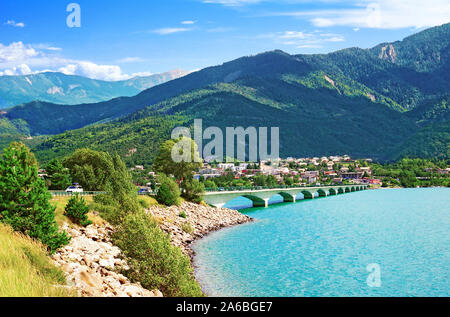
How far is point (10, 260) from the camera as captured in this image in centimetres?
1451

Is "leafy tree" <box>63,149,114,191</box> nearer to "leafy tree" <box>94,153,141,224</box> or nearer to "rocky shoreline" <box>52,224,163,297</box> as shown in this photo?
"leafy tree" <box>94,153,141,224</box>

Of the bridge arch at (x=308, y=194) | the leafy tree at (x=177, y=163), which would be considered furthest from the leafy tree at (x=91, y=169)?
the bridge arch at (x=308, y=194)

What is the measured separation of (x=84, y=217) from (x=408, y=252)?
32.7 metres

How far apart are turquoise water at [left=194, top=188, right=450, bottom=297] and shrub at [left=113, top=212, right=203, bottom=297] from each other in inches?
240

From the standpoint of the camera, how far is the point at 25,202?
2577 centimetres

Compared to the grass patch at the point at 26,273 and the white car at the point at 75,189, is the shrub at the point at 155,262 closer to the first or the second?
the grass patch at the point at 26,273

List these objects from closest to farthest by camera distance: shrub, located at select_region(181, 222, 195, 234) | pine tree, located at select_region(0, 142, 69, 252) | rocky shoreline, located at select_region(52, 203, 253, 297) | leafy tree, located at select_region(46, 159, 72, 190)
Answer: rocky shoreline, located at select_region(52, 203, 253, 297), pine tree, located at select_region(0, 142, 69, 252), shrub, located at select_region(181, 222, 195, 234), leafy tree, located at select_region(46, 159, 72, 190)

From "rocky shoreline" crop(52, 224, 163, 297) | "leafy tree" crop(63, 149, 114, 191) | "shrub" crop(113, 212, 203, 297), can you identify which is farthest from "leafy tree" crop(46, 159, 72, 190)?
"shrub" crop(113, 212, 203, 297)

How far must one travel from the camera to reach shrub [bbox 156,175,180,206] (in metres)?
63.5

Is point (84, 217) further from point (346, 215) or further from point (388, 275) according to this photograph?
point (346, 215)

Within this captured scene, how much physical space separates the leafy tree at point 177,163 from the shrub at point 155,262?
44.4 m

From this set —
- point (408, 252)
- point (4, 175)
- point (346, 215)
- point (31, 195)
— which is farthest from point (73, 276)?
point (346, 215)

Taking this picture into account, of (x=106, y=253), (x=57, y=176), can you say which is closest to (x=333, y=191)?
(x=57, y=176)

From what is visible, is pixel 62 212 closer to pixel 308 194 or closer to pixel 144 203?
pixel 144 203
